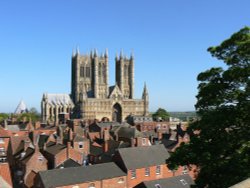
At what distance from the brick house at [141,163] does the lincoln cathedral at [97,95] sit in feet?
321

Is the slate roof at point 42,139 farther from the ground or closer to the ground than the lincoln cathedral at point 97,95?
closer to the ground

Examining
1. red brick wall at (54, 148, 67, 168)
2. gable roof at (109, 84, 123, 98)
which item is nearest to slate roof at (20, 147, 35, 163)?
red brick wall at (54, 148, 67, 168)

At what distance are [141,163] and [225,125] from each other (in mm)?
25772

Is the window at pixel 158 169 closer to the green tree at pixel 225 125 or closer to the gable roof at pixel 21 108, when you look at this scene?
the green tree at pixel 225 125

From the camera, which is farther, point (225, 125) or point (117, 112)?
point (117, 112)

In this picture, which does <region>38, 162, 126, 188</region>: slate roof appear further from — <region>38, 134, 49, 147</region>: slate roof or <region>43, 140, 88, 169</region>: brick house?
<region>38, 134, 49, 147</region>: slate roof

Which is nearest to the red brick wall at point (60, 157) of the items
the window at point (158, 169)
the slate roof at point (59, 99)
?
the window at point (158, 169)

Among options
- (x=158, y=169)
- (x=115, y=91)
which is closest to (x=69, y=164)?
(x=158, y=169)

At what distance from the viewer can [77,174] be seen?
113 feet

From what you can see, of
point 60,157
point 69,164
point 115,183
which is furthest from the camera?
point 60,157

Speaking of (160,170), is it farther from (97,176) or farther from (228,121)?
(228,121)

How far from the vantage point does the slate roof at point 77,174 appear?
3256cm

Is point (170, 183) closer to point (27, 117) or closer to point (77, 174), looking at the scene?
point (77, 174)

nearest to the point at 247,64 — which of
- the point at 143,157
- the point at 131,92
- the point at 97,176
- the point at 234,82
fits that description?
the point at 234,82
